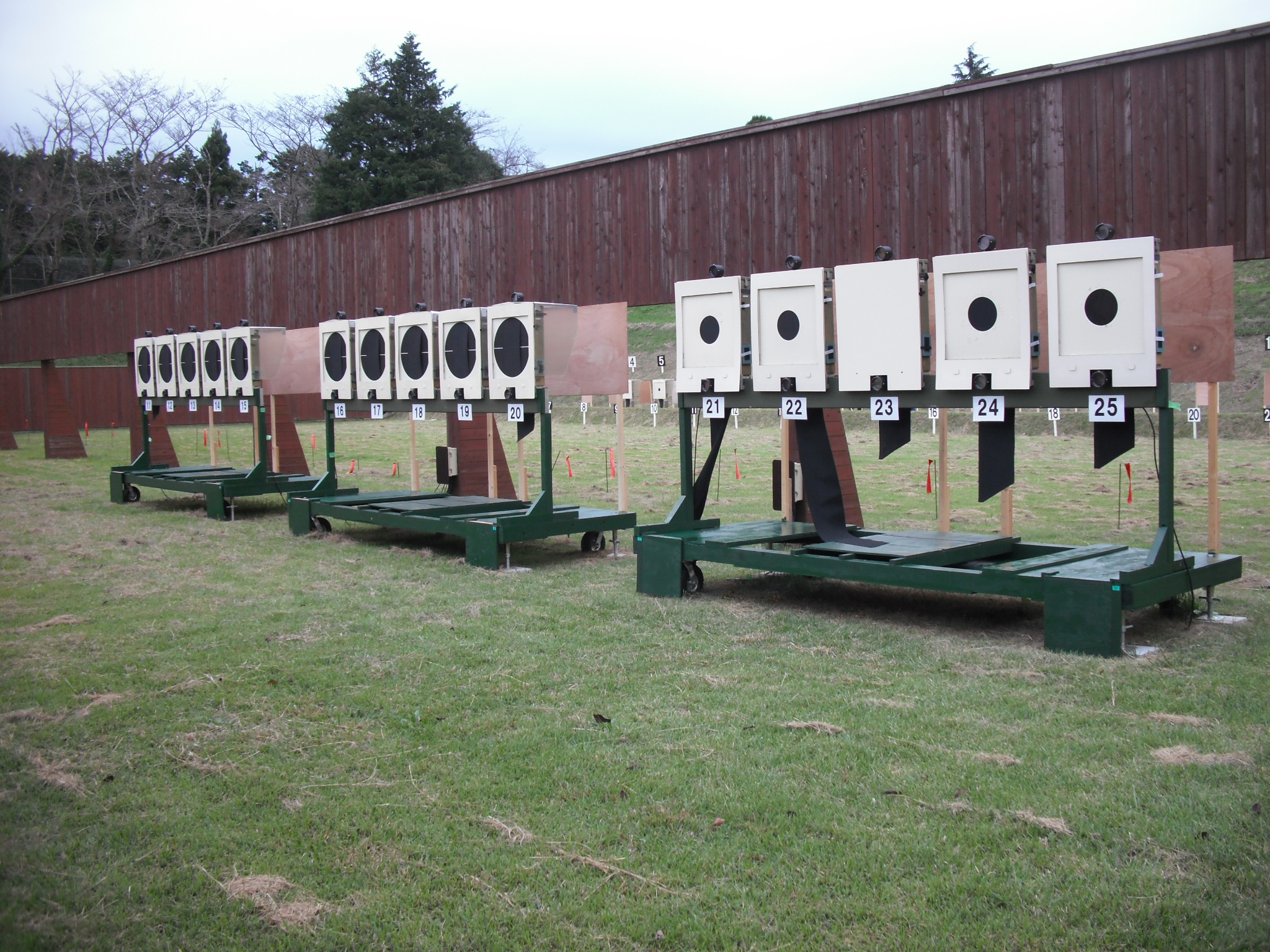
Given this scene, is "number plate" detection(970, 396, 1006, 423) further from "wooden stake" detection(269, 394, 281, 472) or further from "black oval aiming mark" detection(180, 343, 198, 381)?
"black oval aiming mark" detection(180, 343, 198, 381)

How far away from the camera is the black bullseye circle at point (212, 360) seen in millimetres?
14188

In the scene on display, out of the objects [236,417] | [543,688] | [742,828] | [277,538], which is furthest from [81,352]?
[742,828]

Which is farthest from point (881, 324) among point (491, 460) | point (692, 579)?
point (491, 460)

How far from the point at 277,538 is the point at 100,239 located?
4178cm

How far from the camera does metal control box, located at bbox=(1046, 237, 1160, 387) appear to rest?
586 centimetres

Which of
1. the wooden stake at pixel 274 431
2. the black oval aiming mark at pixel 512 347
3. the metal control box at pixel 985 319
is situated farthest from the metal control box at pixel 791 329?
the wooden stake at pixel 274 431

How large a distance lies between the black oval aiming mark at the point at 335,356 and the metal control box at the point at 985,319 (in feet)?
23.9

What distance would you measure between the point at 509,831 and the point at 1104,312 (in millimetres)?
4594

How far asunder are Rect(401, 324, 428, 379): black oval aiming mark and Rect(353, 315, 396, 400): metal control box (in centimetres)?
29

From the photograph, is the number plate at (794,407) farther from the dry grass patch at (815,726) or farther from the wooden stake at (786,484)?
the dry grass patch at (815,726)

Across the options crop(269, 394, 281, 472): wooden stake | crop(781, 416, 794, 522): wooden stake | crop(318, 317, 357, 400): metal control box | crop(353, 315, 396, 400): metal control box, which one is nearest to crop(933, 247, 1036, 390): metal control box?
crop(781, 416, 794, 522): wooden stake

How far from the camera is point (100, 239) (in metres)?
46.1

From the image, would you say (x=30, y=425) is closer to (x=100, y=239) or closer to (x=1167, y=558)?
(x=100, y=239)

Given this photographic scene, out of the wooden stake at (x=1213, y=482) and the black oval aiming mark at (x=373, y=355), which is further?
the black oval aiming mark at (x=373, y=355)
